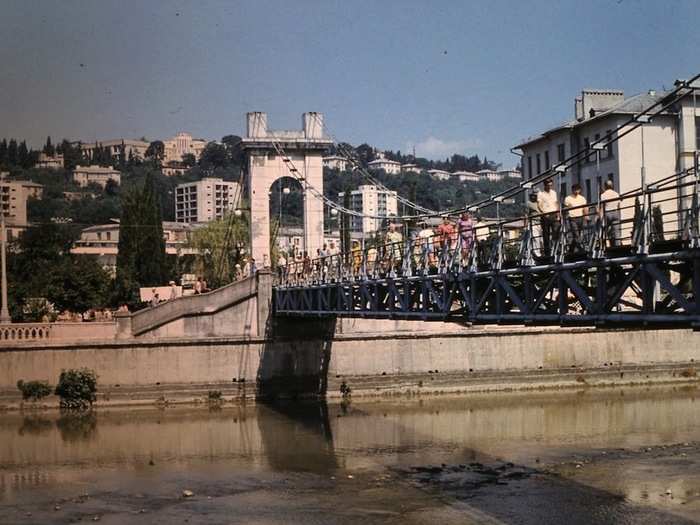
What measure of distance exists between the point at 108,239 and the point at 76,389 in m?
85.9

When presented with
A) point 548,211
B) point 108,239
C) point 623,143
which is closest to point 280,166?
point 623,143

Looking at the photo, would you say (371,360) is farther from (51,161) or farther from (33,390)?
(51,161)

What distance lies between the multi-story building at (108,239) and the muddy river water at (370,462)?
242ft

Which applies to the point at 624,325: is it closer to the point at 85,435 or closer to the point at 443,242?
the point at 443,242

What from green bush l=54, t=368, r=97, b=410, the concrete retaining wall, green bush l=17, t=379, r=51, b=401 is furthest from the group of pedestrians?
green bush l=17, t=379, r=51, b=401

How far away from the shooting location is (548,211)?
19.3 m

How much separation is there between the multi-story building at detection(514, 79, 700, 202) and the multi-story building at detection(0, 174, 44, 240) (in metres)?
76.4

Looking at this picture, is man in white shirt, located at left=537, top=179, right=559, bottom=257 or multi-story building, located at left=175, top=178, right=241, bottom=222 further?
multi-story building, located at left=175, top=178, right=241, bottom=222

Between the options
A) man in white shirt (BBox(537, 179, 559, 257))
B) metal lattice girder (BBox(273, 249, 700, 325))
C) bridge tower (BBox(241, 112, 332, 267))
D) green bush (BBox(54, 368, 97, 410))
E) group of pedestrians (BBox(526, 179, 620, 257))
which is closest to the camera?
metal lattice girder (BBox(273, 249, 700, 325))

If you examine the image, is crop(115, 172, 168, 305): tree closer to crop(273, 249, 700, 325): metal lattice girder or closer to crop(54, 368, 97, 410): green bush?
crop(54, 368, 97, 410): green bush

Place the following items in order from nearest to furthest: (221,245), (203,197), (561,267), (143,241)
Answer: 1. (561,267)
2. (143,241)
3. (221,245)
4. (203,197)

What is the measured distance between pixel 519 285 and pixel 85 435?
1674 centimetres

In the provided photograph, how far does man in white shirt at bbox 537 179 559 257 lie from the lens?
19.1m

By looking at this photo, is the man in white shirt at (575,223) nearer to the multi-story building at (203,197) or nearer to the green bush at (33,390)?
the green bush at (33,390)
